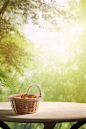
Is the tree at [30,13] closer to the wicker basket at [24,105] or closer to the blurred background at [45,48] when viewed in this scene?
the blurred background at [45,48]

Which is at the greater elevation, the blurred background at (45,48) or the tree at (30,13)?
the tree at (30,13)

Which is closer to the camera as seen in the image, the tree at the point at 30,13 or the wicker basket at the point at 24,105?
the wicker basket at the point at 24,105

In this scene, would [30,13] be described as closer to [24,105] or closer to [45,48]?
[45,48]

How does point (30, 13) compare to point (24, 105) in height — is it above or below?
above

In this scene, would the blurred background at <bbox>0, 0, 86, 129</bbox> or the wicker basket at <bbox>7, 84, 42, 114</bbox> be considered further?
the blurred background at <bbox>0, 0, 86, 129</bbox>

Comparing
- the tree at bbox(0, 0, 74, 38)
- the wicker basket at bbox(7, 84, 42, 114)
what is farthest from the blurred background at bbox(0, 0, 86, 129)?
the wicker basket at bbox(7, 84, 42, 114)

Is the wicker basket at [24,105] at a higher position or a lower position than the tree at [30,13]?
lower

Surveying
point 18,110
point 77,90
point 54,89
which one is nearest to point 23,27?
point 54,89

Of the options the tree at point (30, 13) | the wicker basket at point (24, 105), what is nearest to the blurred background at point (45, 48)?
the tree at point (30, 13)

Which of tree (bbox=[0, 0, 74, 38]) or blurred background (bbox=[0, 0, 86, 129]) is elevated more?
tree (bbox=[0, 0, 74, 38])

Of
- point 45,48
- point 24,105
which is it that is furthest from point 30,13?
point 24,105

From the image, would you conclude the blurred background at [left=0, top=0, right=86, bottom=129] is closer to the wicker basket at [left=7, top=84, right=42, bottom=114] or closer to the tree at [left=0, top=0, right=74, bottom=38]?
the tree at [left=0, top=0, right=74, bottom=38]

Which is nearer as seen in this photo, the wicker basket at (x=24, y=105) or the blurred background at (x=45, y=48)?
the wicker basket at (x=24, y=105)

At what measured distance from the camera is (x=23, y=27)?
3557mm
